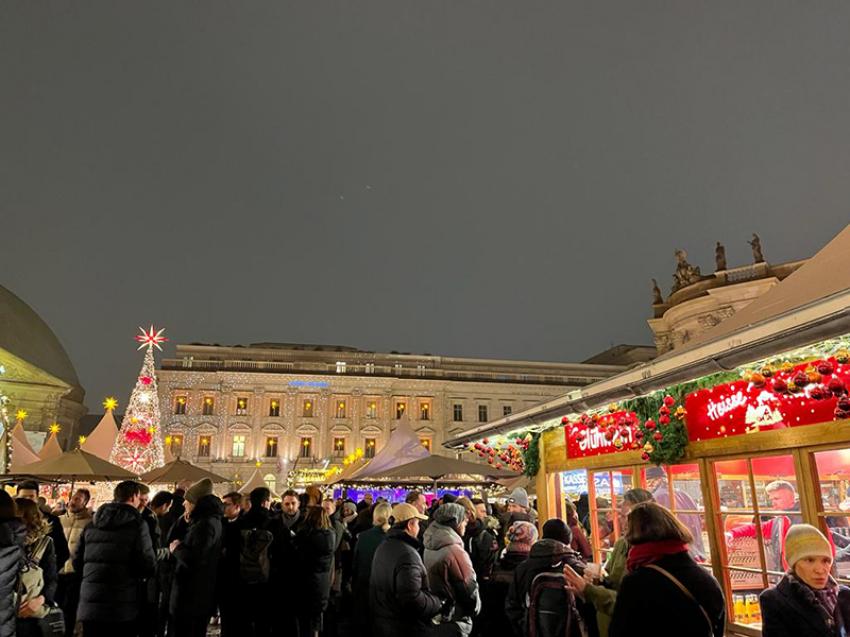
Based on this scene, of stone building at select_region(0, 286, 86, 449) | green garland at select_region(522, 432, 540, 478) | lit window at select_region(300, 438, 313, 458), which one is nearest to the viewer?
green garland at select_region(522, 432, 540, 478)

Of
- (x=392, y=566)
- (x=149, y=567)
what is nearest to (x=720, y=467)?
(x=392, y=566)

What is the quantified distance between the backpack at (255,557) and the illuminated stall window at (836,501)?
17.3 feet

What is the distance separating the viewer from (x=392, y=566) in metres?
4.27

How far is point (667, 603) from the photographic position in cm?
257

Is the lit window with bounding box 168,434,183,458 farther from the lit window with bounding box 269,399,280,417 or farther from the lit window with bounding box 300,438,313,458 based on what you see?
the lit window with bounding box 300,438,313,458

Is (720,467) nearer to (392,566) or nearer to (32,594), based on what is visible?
(392,566)

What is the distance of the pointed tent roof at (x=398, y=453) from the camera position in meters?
14.4

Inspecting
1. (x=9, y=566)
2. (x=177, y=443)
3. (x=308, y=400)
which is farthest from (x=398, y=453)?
(x=177, y=443)

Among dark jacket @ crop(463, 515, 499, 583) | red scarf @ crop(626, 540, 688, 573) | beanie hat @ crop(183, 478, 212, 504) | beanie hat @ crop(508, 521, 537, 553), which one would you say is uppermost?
beanie hat @ crop(183, 478, 212, 504)

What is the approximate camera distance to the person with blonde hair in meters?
6.07

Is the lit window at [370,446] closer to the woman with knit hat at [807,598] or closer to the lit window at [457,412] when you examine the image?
the lit window at [457,412]

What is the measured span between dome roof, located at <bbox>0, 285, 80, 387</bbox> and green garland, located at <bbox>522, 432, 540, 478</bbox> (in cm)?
5551

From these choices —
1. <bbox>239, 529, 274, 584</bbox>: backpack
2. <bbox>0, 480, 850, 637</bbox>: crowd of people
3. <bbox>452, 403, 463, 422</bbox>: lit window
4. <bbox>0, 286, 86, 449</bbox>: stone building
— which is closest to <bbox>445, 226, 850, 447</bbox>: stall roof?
<bbox>0, 480, 850, 637</bbox>: crowd of people

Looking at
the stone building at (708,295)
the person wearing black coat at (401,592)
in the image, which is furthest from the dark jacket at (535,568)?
the stone building at (708,295)
